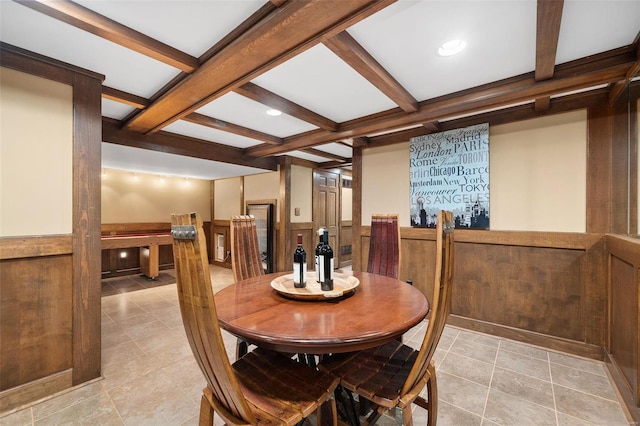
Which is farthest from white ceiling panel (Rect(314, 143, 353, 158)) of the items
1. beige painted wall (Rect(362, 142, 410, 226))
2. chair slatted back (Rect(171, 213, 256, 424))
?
chair slatted back (Rect(171, 213, 256, 424))

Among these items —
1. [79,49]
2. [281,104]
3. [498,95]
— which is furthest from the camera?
[281,104]

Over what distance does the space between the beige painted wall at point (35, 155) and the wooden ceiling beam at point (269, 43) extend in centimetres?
76

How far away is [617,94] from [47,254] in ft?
15.1

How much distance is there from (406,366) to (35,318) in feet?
8.23

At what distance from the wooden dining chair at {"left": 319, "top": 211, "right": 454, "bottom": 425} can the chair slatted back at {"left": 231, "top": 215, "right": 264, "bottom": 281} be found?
1.22 metres

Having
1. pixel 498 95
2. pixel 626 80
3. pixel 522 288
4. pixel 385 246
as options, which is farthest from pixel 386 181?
pixel 626 80

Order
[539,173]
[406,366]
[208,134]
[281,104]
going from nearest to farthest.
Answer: [406,366] < [281,104] < [539,173] < [208,134]

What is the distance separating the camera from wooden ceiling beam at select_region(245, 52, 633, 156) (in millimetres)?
1939

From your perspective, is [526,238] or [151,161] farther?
[151,161]

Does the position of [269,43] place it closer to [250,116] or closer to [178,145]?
[250,116]

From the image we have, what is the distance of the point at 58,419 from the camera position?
1.71 meters

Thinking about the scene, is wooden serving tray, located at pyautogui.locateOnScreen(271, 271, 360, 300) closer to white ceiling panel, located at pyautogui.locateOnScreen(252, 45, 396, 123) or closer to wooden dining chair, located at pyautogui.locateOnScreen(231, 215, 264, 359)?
wooden dining chair, located at pyautogui.locateOnScreen(231, 215, 264, 359)

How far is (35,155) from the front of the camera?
6.16 ft

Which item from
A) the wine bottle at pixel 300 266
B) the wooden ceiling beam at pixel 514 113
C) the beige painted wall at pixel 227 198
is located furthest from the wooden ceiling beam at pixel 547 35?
the beige painted wall at pixel 227 198
